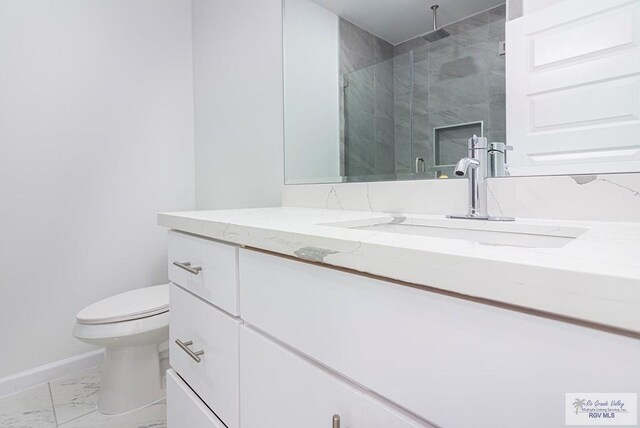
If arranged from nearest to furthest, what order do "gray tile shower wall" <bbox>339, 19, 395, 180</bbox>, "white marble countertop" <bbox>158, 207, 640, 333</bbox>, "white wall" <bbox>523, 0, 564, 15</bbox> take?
"white marble countertop" <bbox>158, 207, 640, 333</bbox>
"white wall" <bbox>523, 0, 564, 15</bbox>
"gray tile shower wall" <bbox>339, 19, 395, 180</bbox>

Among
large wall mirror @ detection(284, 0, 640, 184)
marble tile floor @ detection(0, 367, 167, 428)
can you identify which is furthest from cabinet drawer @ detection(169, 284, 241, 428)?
large wall mirror @ detection(284, 0, 640, 184)

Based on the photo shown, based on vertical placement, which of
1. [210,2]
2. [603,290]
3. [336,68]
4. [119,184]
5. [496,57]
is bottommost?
[603,290]

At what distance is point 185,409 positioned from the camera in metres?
0.95

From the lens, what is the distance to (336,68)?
4.43 feet

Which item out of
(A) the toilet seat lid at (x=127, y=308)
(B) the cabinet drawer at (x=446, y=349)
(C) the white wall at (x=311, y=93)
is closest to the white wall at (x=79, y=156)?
(A) the toilet seat lid at (x=127, y=308)

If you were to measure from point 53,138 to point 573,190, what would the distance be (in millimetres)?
2040

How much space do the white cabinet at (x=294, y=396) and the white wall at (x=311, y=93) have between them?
800 mm

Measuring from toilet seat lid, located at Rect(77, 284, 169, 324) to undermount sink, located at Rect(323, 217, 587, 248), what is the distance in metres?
0.99

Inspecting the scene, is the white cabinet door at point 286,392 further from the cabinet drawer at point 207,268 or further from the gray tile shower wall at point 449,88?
the gray tile shower wall at point 449,88

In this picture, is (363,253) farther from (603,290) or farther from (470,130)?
(470,130)

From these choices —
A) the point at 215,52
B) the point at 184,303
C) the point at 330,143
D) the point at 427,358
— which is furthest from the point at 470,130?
the point at 215,52

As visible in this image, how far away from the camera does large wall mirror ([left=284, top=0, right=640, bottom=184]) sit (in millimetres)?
740

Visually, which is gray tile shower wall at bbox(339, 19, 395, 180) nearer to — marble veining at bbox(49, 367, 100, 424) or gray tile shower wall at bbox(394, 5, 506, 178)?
gray tile shower wall at bbox(394, 5, 506, 178)

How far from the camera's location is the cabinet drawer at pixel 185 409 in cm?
84
